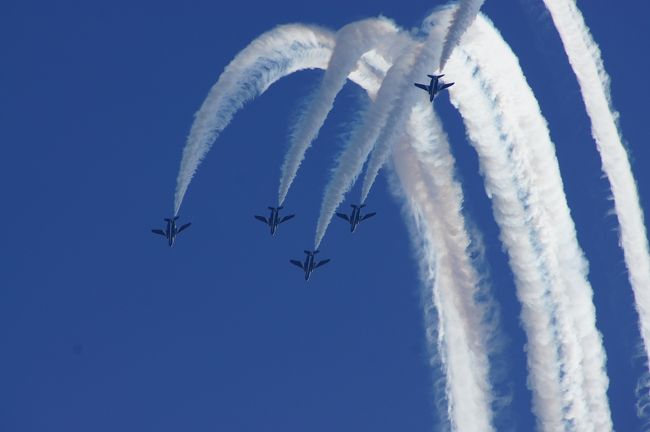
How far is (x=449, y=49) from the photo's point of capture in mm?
40438

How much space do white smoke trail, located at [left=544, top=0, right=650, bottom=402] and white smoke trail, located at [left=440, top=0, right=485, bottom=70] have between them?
14.7 ft

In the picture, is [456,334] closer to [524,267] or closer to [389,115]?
[524,267]

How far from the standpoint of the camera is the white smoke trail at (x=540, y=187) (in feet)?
143

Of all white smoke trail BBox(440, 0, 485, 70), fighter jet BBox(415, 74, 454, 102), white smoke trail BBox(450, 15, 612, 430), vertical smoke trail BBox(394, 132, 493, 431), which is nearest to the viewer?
white smoke trail BBox(440, 0, 485, 70)

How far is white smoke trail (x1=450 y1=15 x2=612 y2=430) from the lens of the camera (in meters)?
43.4

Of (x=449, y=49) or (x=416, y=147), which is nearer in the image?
(x=449, y=49)

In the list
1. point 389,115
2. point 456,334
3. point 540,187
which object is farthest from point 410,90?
point 456,334

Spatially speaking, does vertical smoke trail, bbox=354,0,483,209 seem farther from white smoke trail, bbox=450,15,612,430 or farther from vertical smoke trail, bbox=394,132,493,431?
vertical smoke trail, bbox=394,132,493,431

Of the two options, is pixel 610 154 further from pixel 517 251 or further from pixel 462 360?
pixel 462 360

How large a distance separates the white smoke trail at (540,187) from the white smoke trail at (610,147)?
1.66m

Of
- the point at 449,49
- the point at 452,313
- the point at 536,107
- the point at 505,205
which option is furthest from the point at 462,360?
the point at 449,49

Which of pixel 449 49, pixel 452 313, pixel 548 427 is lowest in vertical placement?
pixel 548 427

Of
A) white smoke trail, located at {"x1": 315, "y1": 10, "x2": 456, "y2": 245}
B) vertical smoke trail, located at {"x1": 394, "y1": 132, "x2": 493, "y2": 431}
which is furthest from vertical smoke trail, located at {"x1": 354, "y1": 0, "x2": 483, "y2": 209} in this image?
vertical smoke trail, located at {"x1": 394, "y1": 132, "x2": 493, "y2": 431}

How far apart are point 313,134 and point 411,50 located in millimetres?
3770
